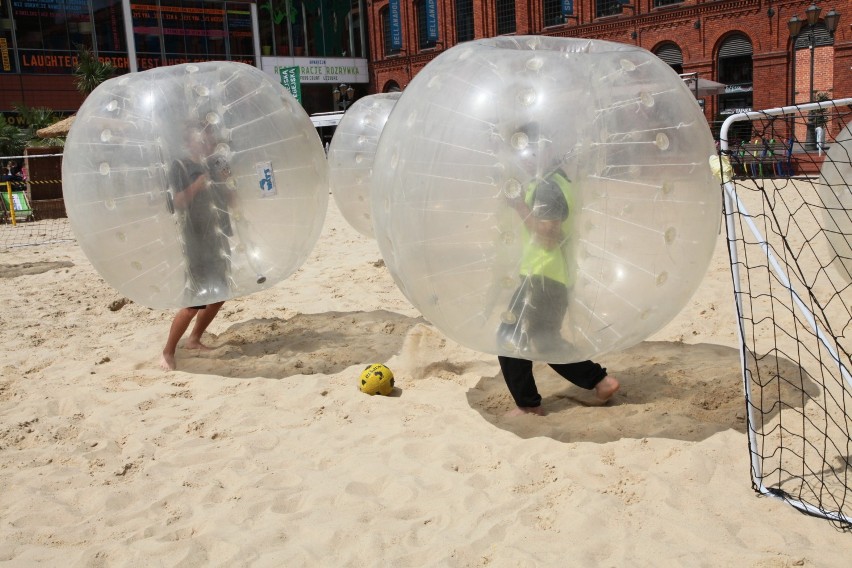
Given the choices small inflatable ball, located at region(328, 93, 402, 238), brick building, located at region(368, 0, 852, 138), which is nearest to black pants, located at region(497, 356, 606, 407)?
small inflatable ball, located at region(328, 93, 402, 238)

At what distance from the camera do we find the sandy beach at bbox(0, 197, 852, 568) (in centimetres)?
326

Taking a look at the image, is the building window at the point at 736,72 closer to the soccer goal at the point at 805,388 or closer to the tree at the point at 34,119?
the tree at the point at 34,119

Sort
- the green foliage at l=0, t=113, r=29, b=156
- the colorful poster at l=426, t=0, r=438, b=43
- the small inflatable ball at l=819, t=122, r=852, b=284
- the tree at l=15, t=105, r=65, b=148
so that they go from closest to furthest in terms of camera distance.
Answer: the small inflatable ball at l=819, t=122, r=852, b=284 → the green foliage at l=0, t=113, r=29, b=156 → the tree at l=15, t=105, r=65, b=148 → the colorful poster at l=426, t=0, r=438, b=43

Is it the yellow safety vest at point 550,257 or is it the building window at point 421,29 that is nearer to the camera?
the yellow safety vest at point 550,257

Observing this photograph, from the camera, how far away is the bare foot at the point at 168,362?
5973mm

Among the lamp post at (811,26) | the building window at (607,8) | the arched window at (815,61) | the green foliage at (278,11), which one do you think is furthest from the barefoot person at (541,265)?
the green foliage at (278,11)

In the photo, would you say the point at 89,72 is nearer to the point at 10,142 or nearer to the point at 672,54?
the point at 10,142

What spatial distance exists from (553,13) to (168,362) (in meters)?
31.5

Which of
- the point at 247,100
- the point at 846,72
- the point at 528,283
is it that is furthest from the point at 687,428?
the point at 846,72

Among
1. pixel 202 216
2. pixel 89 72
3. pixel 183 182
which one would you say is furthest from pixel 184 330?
pixel 89 72

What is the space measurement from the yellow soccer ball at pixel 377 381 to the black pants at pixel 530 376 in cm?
94

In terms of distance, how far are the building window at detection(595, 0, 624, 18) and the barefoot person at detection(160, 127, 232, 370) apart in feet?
97.2

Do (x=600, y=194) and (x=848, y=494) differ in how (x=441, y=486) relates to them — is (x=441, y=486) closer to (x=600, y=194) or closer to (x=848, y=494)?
(x=600, y=194)

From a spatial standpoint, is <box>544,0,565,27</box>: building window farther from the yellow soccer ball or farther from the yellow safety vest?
the yellow safety vest
